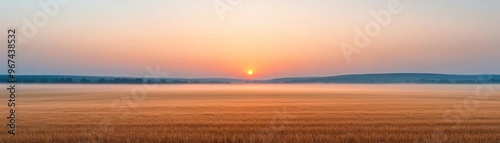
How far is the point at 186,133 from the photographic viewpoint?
1911 centimetres

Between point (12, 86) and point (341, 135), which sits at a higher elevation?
point (12, 86)

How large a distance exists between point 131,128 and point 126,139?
12.4ft

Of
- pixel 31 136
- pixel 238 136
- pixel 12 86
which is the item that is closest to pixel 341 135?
pixel 238 136

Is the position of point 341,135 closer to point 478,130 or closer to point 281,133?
point 281,133

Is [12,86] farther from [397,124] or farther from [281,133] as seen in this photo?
[397,124]

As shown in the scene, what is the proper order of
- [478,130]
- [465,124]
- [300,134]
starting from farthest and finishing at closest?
[465,124]
[478,130]
[300,134]

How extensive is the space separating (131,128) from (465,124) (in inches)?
548

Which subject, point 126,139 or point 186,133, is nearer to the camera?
point 126,139

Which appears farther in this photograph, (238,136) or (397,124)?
(397,124)

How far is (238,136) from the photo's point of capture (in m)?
18.1

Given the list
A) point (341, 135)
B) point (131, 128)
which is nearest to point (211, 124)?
point (131, 128)

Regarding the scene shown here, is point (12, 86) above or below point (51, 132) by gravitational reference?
above

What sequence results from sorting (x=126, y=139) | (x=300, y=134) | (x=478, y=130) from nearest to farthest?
(x=126, y=139)
(x=300, y=134)
(x=478, y=130)

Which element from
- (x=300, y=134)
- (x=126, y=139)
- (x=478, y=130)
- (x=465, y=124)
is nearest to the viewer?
(x=126, y=139)
